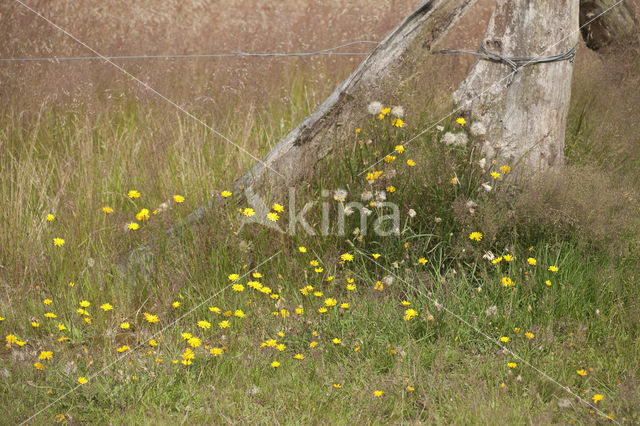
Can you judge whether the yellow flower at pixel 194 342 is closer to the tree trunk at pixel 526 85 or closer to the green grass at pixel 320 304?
the green grass at pixel 320 304

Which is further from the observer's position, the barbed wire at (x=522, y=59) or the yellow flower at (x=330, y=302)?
the barbed wire at (x=522, y=59)

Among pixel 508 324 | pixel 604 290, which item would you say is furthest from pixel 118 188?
pixel 604 290

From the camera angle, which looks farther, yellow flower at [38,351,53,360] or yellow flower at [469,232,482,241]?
yellow flower at [469,232,482,241]

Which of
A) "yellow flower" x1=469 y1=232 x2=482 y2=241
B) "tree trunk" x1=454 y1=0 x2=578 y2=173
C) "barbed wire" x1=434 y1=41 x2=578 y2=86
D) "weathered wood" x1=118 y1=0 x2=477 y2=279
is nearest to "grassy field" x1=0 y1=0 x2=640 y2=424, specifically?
"yellow flower" x1=469 y1=232 x2=482 y2=241

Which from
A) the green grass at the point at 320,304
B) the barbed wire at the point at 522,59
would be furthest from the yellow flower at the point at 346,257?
the barbed wire at the point at 522,59

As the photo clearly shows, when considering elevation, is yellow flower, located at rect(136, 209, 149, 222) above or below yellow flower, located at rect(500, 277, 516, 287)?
above

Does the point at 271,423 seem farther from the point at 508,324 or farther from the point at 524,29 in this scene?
the point at 524,29

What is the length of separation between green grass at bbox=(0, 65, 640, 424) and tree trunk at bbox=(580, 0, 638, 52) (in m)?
1.91

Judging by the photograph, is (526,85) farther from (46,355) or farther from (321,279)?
(46,355)

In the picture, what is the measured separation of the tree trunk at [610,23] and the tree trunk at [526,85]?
39.9 inches

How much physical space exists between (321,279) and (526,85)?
1645 millimetres

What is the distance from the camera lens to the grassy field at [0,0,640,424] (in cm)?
260

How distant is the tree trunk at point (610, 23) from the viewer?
15.1 feet

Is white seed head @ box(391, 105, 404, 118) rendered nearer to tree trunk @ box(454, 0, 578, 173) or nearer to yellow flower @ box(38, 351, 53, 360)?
tree trunk @ box(454, 0, 578, 173)
